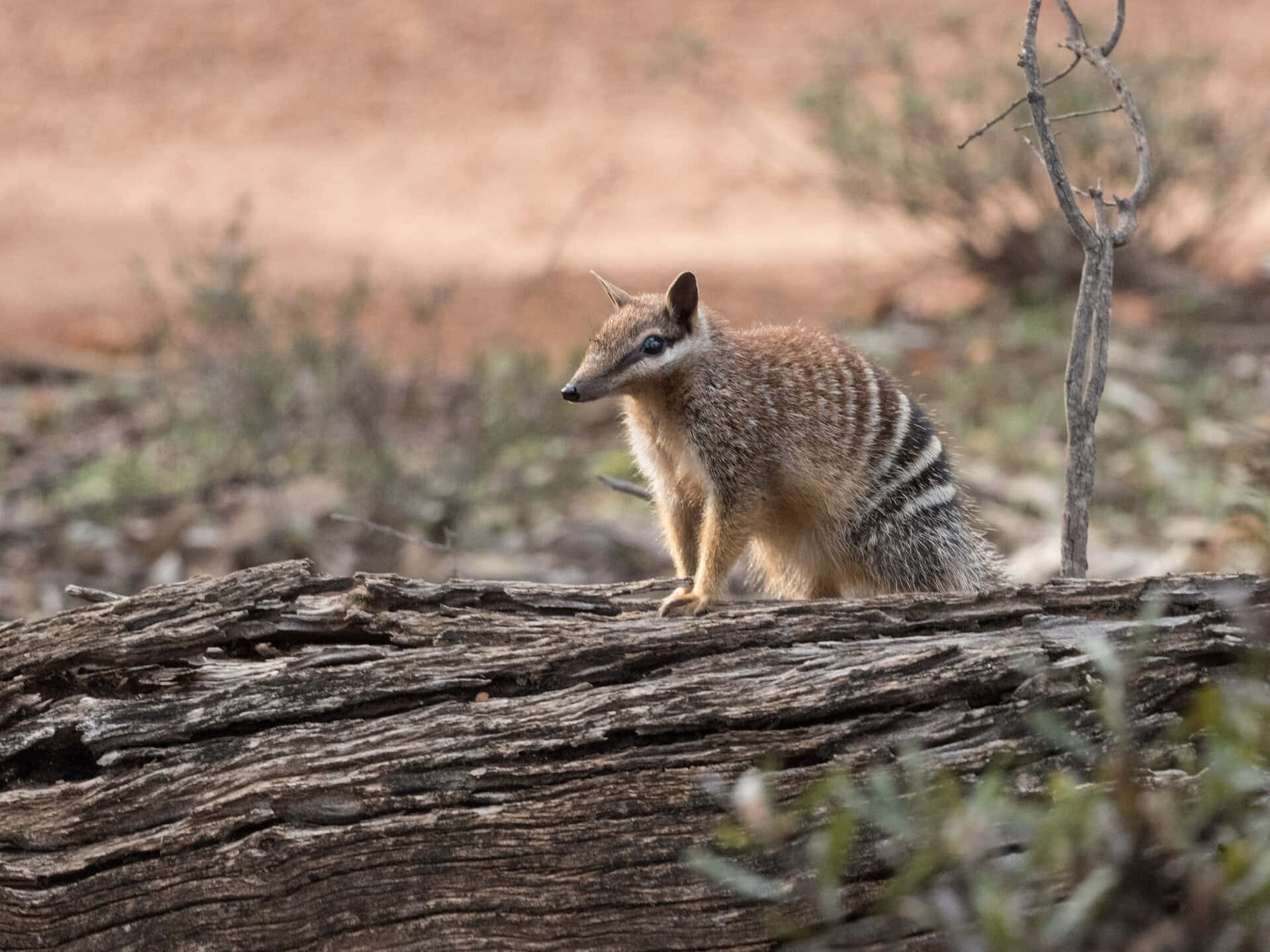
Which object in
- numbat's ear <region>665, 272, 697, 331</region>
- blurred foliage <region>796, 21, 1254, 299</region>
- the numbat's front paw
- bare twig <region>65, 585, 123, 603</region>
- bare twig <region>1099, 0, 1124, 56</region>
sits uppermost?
blurred foliage <region>796, 21, 1254, 299</region>

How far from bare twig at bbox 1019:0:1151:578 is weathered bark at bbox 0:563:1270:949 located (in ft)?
2.01

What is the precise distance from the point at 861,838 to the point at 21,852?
7.15 ft

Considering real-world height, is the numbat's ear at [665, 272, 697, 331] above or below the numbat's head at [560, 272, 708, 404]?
above

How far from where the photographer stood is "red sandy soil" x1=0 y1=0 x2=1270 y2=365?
14.7 meters

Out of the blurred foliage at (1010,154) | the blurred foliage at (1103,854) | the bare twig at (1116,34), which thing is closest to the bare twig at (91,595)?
the blurred foliage at (1103,854)

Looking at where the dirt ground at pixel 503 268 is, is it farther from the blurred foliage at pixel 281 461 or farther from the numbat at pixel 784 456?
the numbat at pixel 784 456

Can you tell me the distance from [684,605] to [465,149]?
16.5 metres

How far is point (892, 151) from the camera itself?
12.2 metres

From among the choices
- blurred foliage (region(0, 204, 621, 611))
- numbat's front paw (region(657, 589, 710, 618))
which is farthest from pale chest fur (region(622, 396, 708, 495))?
blurred foliage (region(0, 204, 621, 611))

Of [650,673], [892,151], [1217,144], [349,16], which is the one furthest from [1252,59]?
[650,673]

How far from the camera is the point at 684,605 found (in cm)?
408

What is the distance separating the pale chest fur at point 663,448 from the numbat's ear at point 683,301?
285 mm

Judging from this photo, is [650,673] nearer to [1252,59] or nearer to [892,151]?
[892,151]

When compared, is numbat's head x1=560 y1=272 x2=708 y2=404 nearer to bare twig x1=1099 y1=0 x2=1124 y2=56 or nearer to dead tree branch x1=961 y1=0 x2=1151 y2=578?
dead tree branch x1=961 y1=0 x2=1151 y2=578
